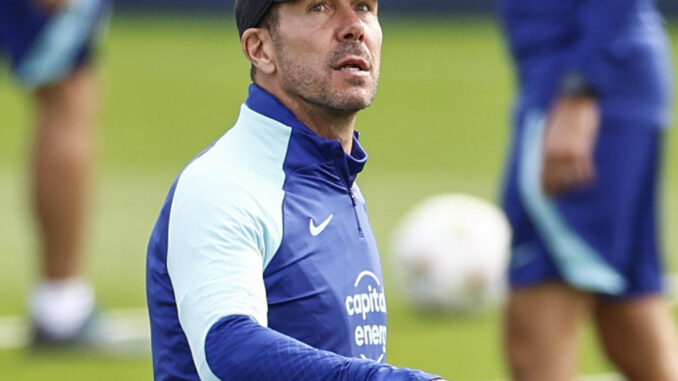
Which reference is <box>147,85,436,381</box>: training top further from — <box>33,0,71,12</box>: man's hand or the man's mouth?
<box>33,0,71,12</box>: man's hand

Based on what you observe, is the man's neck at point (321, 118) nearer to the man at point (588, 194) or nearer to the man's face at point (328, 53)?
the man's face at point (328, 53)

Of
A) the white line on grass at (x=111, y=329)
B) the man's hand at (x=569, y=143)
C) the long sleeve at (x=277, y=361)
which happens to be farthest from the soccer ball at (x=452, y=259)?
the long sleeve at (x=277, y=361)

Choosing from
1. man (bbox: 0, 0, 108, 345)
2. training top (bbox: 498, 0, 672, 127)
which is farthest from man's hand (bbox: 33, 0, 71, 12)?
training top (bbox: 498, 0, 672, 127)

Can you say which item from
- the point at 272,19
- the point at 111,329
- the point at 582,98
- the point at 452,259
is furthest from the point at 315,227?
the point at 452,259

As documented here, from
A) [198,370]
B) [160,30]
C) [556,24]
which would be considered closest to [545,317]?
[556,24]

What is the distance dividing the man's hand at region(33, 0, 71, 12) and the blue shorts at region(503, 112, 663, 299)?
2449 millimetres

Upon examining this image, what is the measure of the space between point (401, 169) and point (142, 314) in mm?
5130

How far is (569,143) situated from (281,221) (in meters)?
1.78

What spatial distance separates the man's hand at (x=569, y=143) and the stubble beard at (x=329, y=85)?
1.57m

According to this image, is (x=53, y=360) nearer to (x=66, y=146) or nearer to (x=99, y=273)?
(x=66, y=146)

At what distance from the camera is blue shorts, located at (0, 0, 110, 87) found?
654 cm

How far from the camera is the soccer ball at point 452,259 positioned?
7.50 meters

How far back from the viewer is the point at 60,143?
6.45 metres

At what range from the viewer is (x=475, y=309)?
753 centimetres
